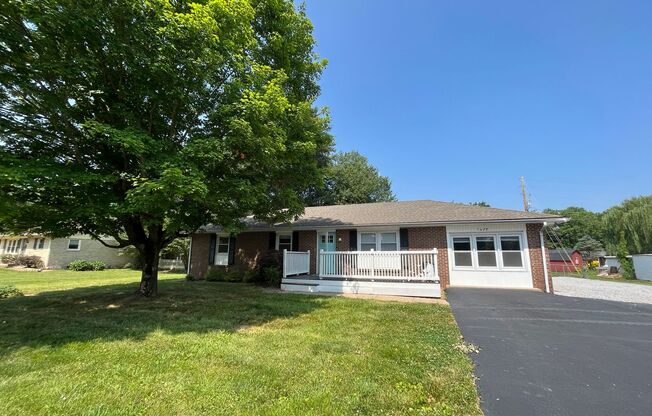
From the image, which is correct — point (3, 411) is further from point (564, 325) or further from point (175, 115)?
point (564, 325)

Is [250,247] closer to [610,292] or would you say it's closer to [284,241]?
[284,241]

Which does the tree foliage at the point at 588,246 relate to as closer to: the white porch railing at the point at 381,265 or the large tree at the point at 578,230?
the large tree at the point at 578,230

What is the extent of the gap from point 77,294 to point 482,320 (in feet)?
45.0

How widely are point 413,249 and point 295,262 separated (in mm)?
5435

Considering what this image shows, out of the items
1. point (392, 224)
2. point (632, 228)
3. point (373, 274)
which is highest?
point (632, 228)

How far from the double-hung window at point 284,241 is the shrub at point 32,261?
75.4 feet

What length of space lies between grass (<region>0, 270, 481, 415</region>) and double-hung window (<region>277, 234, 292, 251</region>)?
749 cm

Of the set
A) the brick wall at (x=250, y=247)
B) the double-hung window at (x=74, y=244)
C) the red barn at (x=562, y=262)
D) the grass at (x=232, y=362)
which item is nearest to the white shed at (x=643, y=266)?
the red barn at (x=562, y=262)

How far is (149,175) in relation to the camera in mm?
7559

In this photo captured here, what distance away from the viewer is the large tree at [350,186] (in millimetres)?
31266

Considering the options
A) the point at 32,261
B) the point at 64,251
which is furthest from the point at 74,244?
the point at 32,261

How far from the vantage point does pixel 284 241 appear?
53.4 ft

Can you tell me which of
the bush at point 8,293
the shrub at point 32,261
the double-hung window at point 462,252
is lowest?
the bush at point 8,293

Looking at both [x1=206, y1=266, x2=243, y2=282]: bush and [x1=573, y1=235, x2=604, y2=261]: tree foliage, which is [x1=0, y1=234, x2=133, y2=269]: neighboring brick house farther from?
[x1=573, y1=235, x2=604, y2=261]: tree foliage
